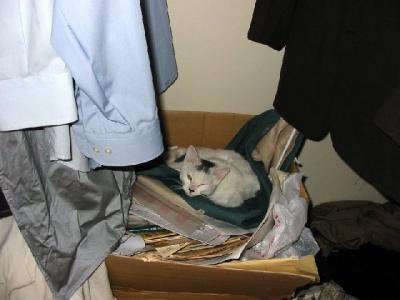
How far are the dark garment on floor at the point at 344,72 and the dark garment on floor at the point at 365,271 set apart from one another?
1.82 feet

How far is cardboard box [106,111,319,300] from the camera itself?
81cm

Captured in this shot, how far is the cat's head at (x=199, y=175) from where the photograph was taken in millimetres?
1049

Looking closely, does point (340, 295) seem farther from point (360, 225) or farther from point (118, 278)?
point (118, 278)

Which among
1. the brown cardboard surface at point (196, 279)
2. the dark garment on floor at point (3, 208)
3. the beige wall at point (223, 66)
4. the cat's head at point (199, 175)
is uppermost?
the beige wall at point (223, 66)

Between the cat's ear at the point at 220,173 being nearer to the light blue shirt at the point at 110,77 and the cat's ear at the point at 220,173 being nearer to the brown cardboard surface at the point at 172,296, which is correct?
the brown cardboard surface at the point at 172,296

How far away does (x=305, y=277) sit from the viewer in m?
0.83

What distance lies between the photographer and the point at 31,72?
45 centimetres

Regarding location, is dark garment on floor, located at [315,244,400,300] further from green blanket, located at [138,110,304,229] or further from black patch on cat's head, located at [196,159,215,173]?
black patch on cat's head, located at [196,159,215,173]

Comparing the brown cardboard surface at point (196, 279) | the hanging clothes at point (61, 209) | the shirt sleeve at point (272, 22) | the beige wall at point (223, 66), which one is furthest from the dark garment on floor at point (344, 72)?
the hanging clothes at point (61, 209)

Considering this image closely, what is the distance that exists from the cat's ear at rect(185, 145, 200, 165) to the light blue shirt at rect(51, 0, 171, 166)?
1.77 ft

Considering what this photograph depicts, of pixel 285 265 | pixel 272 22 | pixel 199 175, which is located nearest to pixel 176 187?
pixel 199 175

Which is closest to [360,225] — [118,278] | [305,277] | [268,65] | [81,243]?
[305,277]

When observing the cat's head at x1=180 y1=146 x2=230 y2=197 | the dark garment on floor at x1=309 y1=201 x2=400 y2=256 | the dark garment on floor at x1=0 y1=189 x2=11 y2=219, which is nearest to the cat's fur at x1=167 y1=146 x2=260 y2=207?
the cat's head at x1=180 y1=146 x2=230 y2=197

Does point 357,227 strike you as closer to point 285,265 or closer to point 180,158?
point 285,265
